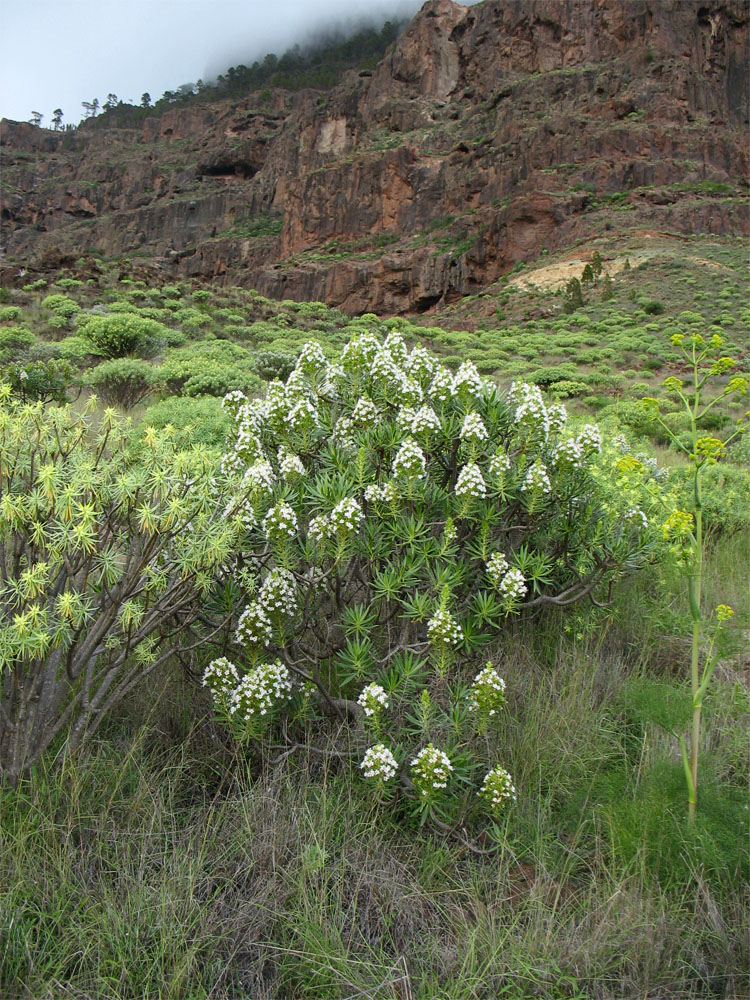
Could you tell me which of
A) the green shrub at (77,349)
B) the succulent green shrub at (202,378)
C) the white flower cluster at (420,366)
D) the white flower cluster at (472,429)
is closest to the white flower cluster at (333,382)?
the white flower cluster at (420,366)

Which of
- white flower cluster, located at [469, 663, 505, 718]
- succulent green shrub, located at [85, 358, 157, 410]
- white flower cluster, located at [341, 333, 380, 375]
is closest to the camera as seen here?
white flower cluster, located at [469, 663, 505, 718]

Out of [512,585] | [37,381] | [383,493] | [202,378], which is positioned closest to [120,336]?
[202,378]

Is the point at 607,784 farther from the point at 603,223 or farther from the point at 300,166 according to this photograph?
the point at 300,166

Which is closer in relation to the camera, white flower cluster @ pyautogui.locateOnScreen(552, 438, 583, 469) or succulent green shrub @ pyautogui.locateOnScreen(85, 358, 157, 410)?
white flower cluster @ pyautogui.locateOnScreen(552, 438, 583, 469)

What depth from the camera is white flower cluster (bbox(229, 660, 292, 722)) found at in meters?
2.47

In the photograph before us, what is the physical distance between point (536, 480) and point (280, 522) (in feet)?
3.80

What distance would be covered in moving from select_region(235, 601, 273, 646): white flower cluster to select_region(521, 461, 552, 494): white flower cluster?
1280mm

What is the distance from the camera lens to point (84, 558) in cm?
241

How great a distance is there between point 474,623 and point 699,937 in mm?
1325

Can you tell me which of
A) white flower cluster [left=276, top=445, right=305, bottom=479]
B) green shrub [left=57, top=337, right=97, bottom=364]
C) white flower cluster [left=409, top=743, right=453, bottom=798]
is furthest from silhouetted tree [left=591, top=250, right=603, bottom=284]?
white flower cluster [left=409, top=743, right=453, bottom=798]

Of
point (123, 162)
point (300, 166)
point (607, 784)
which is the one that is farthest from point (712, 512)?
point (123, 162)

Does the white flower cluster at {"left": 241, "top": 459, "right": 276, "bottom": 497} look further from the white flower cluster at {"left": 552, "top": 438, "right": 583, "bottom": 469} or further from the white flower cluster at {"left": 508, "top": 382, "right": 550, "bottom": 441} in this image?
the white flower cluster at {"left": 552, "top": 438, "right": 583, "bottom": 469}

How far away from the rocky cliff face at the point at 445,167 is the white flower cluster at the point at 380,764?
30972 millimetres

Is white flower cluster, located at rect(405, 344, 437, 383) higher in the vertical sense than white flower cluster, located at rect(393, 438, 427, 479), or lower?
higher
